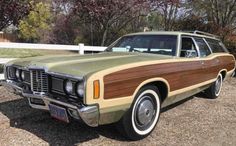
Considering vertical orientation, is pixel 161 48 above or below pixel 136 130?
above

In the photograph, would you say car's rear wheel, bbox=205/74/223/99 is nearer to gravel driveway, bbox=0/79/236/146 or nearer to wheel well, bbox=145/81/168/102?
gravel driveway, bbox=0/79/236/146

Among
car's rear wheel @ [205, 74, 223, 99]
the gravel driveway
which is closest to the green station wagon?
the gravel driveway

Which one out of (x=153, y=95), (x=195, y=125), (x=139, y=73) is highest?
(x=139, y=73)

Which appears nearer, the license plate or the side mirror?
the license plate

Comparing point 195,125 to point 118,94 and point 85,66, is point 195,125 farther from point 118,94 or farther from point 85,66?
point 85,66

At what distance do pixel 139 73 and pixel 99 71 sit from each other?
26.4 inches

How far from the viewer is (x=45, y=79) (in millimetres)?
4207

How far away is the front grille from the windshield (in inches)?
78.3

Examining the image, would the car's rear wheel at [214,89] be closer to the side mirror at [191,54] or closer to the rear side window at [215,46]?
the rear side window at [215,46]

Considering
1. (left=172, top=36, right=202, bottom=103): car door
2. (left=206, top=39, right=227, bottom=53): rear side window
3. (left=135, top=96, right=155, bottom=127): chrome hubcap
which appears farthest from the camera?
(left=206, top=39, right=227, bottom=53): rear side window

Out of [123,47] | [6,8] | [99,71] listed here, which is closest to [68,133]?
[99,71]

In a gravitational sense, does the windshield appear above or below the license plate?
above

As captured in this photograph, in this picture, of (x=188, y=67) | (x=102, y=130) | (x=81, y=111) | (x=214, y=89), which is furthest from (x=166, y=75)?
(x=214, y=89)

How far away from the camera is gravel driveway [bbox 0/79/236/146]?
441 cm
